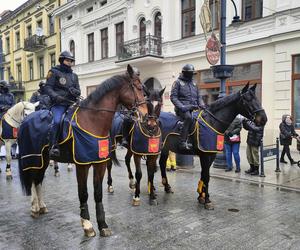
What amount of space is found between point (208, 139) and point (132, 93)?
2159mm

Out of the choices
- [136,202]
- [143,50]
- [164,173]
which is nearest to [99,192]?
[136,202]

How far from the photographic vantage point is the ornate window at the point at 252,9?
47.0 ft

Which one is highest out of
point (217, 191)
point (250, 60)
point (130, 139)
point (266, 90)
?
point (250, 60)

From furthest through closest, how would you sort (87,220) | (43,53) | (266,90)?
(43,53) → (266,90) → (87,220)

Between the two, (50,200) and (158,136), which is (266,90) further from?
(50,200)

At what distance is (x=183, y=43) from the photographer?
57.1ft

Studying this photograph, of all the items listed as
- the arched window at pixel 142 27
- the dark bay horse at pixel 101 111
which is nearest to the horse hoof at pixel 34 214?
the dark bay horse at pixel 101 111

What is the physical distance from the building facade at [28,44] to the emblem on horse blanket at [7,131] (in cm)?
2139

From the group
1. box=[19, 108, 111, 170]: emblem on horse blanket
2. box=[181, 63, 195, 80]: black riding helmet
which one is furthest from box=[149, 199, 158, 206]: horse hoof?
box=[181, 63, 195, 80]: black riding helmet

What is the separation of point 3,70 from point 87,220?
40.6 meters

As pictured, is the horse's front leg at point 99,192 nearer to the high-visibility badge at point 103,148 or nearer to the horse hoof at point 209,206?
the high-visibility badge at point 103,148

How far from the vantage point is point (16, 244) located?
14.0ft

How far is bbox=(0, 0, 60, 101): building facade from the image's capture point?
29547 mm

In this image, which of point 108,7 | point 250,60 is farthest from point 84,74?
point 250,60
